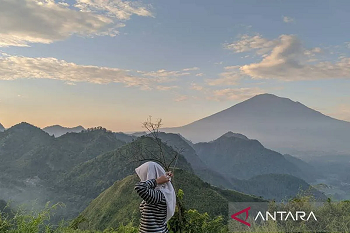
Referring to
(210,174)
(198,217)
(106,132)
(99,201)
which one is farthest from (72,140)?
(198,217)

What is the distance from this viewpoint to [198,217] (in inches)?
211

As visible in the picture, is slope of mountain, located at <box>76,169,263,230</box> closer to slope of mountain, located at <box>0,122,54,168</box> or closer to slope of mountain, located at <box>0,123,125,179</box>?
slope of mountain, located at <box>0,123,125,179</box>

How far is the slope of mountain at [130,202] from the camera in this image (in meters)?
47.4

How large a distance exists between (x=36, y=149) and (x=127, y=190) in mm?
92452

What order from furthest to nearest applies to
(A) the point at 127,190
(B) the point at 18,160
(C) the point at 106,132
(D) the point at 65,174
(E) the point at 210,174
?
(C) the point at 106,132 < (E) the point at 210,174 < (B) the point at 18,160 < (D) the point at 65,174 < (A) the point at 127,190

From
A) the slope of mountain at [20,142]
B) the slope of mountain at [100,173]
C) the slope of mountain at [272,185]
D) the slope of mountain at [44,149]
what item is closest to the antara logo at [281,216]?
the slope of mountain at [100,173]

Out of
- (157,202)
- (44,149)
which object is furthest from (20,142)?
(157,202)

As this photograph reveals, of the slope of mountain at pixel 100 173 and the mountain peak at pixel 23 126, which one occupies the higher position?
the mountain peak at pixel 23 126

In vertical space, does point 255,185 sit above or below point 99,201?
below

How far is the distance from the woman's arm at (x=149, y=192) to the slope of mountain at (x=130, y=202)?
1720 inches

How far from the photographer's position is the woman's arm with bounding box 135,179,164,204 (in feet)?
11.2

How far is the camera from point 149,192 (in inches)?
135

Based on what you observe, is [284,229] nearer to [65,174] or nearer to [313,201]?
[313,201]

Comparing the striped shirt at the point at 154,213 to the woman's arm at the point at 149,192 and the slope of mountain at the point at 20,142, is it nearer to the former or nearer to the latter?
the woman's arm at the point at 149,192
